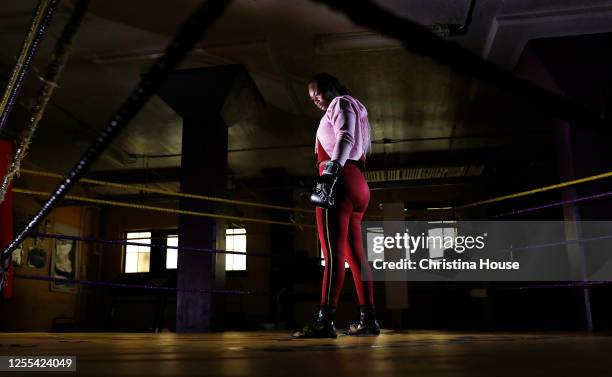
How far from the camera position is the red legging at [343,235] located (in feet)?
7.13

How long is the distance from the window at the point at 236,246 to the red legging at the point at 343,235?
8.90 meters

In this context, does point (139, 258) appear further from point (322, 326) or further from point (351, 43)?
point (322, 326)

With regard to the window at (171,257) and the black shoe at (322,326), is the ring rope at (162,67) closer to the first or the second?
the black shoe at (322,326)

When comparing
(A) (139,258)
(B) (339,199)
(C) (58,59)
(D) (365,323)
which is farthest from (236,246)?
(C) (58,59)

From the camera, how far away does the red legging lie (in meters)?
2.17

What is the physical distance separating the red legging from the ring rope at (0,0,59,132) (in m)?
1.31

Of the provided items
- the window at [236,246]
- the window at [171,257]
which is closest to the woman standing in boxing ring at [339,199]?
the window at [236,246]

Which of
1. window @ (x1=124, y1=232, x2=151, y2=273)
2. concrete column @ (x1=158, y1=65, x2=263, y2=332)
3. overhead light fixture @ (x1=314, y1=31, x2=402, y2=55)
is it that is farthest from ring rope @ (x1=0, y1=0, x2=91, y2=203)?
window @ (x1=124, y1=232, x2=151, y2=273)

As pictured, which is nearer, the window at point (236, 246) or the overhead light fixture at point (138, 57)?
the overhead light fixture at point (138, 57)

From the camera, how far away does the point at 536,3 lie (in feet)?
14.3

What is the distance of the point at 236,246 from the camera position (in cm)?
1127

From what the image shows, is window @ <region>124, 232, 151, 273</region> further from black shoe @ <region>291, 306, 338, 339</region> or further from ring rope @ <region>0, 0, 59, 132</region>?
ring rope @ <region>0, 0, 59, 132</region>

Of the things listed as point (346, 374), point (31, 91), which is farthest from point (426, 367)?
point (31, 91)

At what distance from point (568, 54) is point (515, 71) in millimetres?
824
